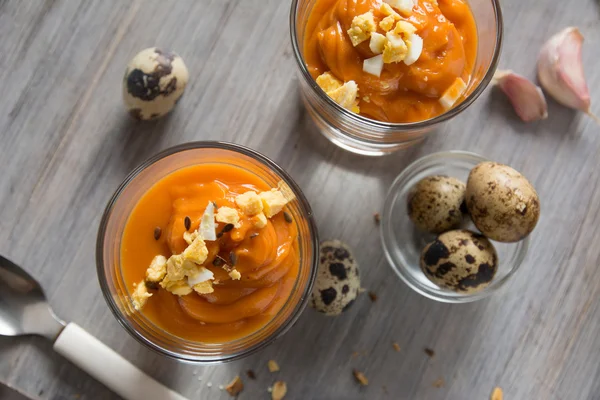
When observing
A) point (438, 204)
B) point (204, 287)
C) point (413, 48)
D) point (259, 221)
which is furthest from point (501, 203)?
point (204, 287)

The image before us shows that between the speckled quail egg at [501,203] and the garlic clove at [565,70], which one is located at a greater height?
the garlic clove at [565,70]

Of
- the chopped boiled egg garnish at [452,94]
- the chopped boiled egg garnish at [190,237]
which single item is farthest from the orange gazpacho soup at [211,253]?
the chopped boiled egg garnish at [452,94]

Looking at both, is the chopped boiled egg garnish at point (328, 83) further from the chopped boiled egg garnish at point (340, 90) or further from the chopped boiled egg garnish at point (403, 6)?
the chopped boiled egg garnish at point (403, 6)

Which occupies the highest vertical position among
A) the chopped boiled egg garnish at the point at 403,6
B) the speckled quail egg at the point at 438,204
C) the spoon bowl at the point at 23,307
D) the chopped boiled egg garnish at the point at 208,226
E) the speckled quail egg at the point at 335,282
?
the chopped boiled egg garnish at the point at 403,6

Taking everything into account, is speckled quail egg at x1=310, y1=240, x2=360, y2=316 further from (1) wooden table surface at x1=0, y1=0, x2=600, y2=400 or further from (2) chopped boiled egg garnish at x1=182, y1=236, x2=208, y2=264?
(2) chopped boiled egg garnish at x1=182, y1=236, x2=208, y2=264

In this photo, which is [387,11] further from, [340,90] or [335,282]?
[335,282]

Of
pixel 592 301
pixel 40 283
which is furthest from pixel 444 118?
pixel 40 283
